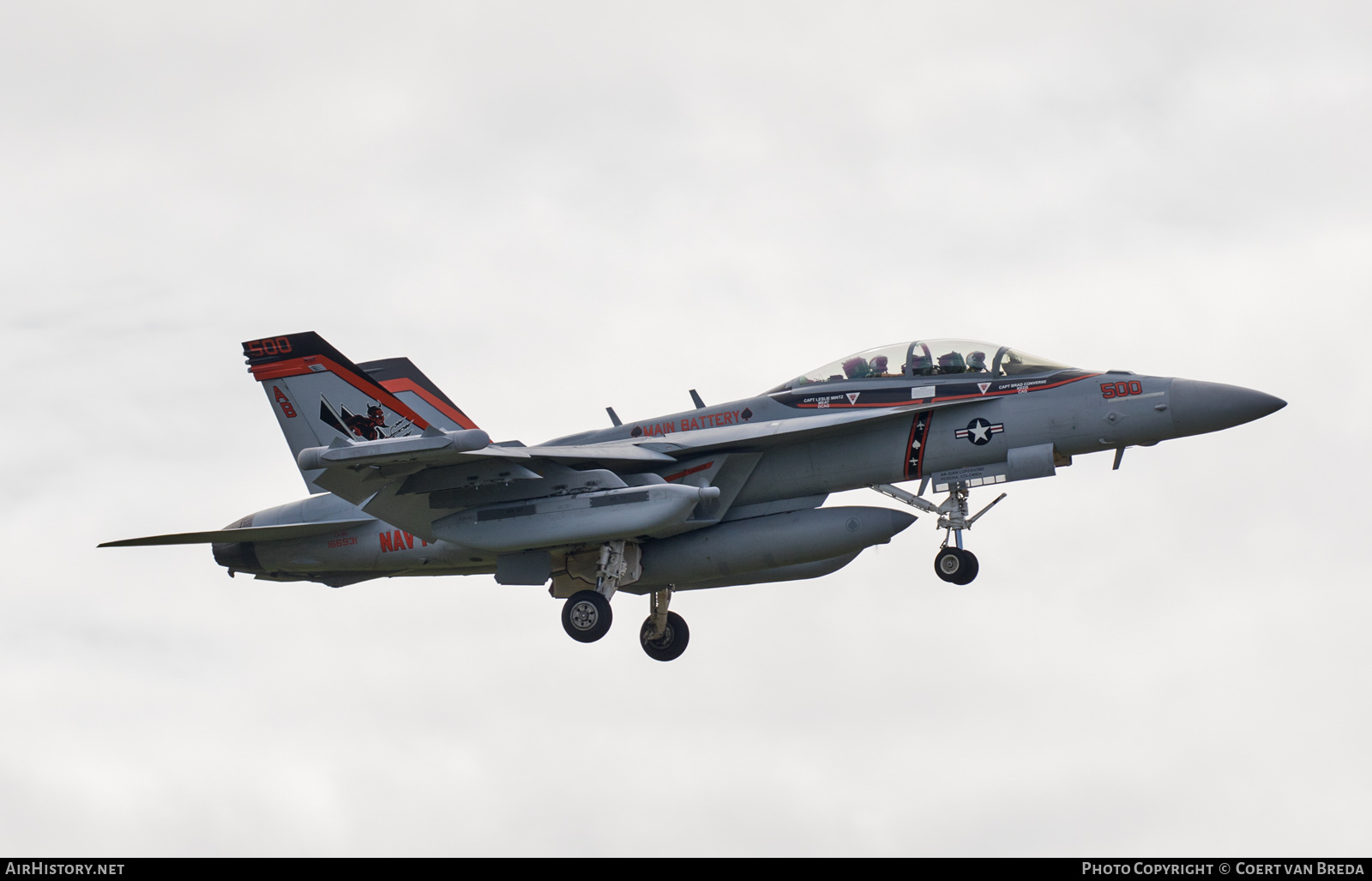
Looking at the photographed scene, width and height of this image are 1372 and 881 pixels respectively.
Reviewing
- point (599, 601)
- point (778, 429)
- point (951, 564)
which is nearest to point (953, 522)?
point (951, 564)

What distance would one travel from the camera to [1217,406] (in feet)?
66.5

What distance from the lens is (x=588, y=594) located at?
2169 cm

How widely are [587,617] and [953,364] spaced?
19.0 feet

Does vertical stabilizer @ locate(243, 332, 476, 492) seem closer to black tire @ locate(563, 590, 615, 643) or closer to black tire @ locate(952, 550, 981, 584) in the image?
black tire @ locate(563, 590, 615, 643)

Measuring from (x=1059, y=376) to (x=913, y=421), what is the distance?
1.91 metres

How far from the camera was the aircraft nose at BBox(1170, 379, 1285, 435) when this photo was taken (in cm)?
2025

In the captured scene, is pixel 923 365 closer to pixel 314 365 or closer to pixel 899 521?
pixel 899 521

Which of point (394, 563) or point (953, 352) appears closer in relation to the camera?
point (953, 352)

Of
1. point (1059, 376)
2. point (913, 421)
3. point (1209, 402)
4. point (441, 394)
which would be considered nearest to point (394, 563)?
point (441, 394)

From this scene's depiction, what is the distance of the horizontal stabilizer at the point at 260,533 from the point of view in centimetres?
2303

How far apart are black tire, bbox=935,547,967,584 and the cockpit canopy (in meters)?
2.29

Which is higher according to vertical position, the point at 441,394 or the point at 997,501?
the point at 441,394

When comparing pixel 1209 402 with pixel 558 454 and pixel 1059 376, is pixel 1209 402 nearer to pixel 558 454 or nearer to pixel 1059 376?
pixel 1059 376
